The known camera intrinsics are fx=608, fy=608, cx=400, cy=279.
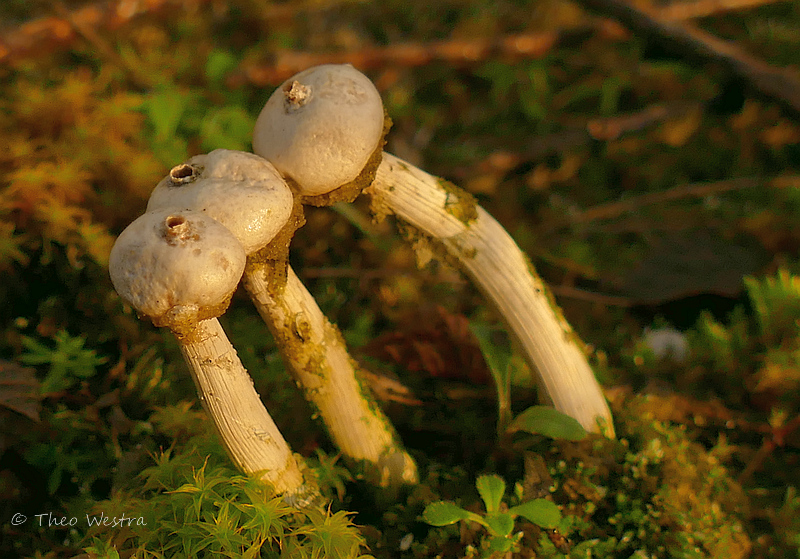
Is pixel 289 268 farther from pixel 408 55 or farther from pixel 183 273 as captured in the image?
pixel 408 55

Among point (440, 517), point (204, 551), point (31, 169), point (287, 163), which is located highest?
point (287, 163)

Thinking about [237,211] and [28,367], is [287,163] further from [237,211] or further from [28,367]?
[28,367]

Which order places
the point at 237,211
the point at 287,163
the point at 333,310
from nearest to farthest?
the point at 237,211 → the point at 287,163 → the point at 333,310

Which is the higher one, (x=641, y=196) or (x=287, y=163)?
(x=287, y=163)

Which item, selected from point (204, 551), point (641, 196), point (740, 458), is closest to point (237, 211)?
point (204, 551)

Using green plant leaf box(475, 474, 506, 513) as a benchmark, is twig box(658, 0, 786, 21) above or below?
above

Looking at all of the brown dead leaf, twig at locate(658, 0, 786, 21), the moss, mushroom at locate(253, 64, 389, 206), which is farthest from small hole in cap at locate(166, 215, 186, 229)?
twig at locate(658, 0, 786, 21)

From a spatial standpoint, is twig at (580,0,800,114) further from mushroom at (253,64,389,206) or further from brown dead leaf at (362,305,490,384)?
mushroom at (253,64,389,206)
